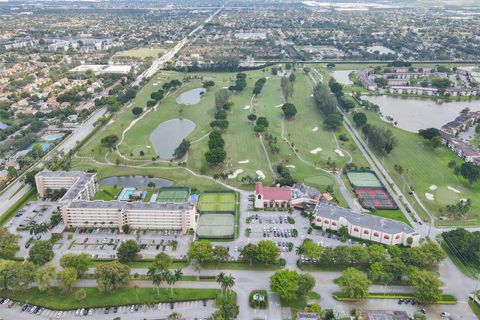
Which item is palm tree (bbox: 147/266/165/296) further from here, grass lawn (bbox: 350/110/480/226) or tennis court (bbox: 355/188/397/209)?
grass lawn (bbox: 350/110/480/226)

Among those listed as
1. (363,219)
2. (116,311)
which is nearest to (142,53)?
(363,219)

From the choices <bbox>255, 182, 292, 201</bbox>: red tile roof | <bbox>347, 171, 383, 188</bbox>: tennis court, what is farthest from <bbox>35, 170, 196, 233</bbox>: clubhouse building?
<bbox>347, 171, 383, 188</bbox>: tennis court

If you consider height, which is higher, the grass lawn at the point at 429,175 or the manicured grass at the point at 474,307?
the grass lawn at the point at 429,175

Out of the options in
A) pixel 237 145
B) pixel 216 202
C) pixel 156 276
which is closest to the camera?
pixel 156 276

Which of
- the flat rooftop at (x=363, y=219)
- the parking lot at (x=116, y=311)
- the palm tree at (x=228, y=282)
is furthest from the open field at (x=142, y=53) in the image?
the palm tree at (x=228, y=282)

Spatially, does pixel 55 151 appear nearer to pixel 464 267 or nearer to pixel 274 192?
pixel 274 192

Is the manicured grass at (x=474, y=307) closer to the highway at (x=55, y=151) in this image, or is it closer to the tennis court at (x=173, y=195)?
the tennis court at (x=173, y=195)

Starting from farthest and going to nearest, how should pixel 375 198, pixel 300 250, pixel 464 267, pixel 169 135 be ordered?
pixel 169 135, pixel 375 198, pixel 300 250, pixel 464 267

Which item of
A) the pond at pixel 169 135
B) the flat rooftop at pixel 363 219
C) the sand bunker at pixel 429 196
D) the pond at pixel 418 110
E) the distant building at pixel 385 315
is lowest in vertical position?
the pond at pixel 169 135
